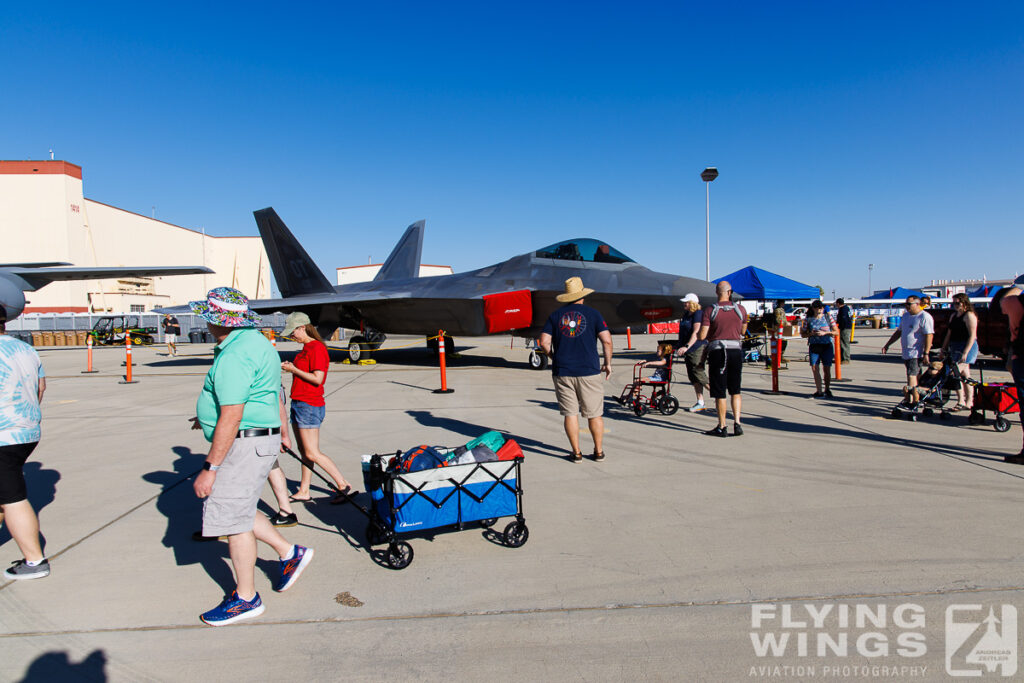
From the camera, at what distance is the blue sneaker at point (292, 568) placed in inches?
121

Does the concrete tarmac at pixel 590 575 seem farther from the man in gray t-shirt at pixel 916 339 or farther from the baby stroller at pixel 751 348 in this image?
the baby stroller at pixel 751 348

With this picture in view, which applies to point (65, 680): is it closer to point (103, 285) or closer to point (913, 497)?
point (913, 497)

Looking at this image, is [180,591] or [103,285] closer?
[180,591]

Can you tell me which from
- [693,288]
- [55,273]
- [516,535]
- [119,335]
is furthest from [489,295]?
[119,335]

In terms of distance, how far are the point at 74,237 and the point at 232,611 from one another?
55739mm

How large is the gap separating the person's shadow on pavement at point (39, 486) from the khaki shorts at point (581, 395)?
13.9 ft

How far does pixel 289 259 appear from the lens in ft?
60.4

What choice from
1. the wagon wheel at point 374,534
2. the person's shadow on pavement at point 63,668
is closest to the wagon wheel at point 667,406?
the wagon wheel at point 374,534

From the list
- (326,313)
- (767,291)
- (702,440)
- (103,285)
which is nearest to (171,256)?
(103,285)

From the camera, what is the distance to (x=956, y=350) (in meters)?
7.43

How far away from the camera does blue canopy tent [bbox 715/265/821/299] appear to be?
16562 millimetres

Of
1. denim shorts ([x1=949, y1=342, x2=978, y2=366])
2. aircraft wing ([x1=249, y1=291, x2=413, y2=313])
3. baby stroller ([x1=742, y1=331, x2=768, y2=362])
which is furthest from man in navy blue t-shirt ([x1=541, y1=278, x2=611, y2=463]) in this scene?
baby stroller ([x1=742, y1=331, x2=768, y2=362])

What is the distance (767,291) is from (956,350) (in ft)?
31.0

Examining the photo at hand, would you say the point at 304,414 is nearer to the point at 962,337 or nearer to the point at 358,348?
the point at 962,337
